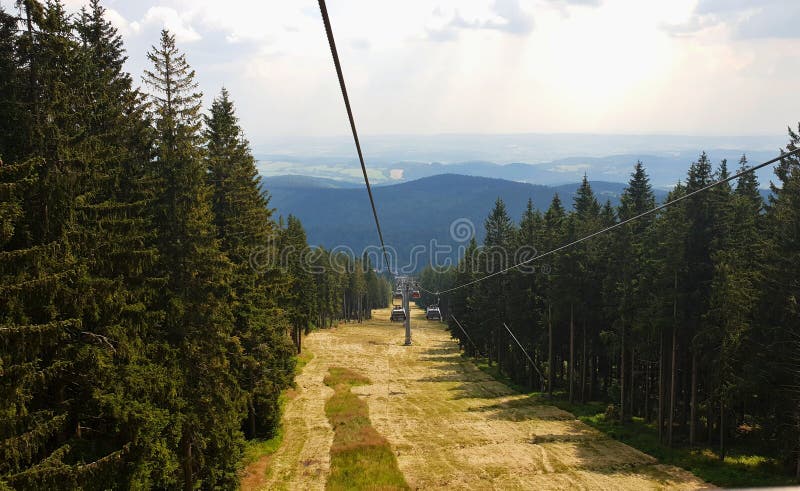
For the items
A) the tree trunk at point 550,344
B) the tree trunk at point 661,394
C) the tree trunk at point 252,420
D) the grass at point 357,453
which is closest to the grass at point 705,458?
the tree trunk at point 661,394

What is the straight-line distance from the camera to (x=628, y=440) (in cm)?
3462

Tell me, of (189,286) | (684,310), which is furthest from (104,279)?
(684,310)

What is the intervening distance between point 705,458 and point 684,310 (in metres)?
7.83

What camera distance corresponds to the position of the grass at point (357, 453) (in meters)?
26.5

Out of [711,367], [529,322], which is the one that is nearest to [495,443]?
[711,367]

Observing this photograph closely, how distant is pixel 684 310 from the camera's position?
104 ft

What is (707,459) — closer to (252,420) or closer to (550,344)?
(550,344)

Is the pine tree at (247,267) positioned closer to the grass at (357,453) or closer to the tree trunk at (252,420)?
the tree trunk at (252,420)

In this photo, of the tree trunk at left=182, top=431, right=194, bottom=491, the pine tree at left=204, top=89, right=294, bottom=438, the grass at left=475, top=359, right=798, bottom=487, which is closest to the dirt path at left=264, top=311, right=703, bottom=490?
the grass at left=475, top=359, right=798, bottom=487

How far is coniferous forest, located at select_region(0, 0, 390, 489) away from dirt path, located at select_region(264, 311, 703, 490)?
9.43m

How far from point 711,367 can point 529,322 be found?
24.2 m

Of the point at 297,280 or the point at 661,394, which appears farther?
the point at 297,280

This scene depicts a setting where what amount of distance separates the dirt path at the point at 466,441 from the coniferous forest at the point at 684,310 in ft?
14.3

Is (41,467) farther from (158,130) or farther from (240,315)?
(240,315)
